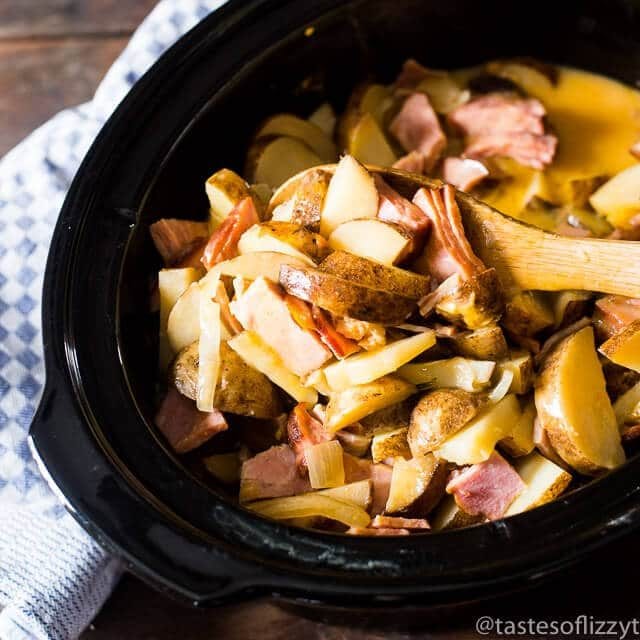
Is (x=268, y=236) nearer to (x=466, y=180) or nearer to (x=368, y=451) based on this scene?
(x=368, y=451)

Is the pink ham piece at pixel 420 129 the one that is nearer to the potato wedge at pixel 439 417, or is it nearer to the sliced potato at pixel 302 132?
the sliced potato at pixel 302 132

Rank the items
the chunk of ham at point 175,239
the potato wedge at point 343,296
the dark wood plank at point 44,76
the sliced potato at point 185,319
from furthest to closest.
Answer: the dark wood plank at point 44,76 → the chunk of ham at point 175,239 → the sliced potato at point 185,319 → the potato wedge at point 343,296

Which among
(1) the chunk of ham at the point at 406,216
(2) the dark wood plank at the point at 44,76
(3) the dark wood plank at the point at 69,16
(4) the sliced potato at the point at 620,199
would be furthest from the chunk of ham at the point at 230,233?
(3) the dark wood plank at the point at 69,16

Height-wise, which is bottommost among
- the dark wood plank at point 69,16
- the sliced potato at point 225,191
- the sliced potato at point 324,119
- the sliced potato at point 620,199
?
the sliced potato at point 620,199

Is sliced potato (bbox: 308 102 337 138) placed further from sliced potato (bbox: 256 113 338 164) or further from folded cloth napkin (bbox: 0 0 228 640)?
folded cloth napkin (bbox: 0 0 228 640)

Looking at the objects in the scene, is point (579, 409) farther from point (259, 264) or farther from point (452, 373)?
point (259, 264)

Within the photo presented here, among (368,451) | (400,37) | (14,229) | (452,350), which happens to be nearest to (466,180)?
(400,37)
